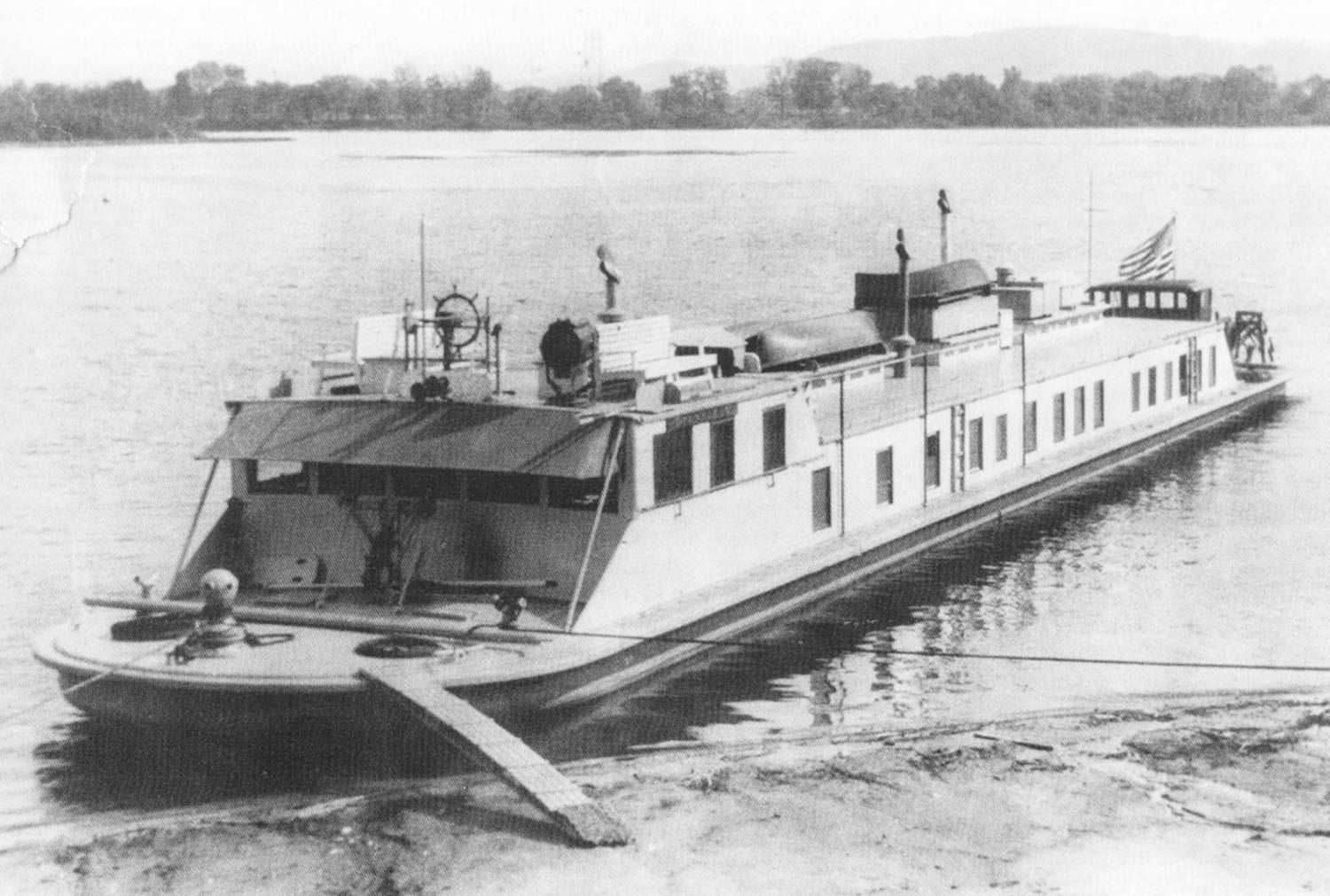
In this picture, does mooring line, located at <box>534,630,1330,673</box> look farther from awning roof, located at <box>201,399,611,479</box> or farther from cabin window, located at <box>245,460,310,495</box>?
cabin window, located at <box>245,460,310,495</box>

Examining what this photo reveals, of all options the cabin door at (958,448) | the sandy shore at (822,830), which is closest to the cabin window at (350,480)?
the sandy shore at (822,830)

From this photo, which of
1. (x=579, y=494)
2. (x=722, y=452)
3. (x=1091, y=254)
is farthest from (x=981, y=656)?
(x=1091, y=254)

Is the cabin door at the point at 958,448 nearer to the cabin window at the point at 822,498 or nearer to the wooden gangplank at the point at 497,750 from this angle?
the cabin window at the point at 822,498

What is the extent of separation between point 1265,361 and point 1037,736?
144 feet

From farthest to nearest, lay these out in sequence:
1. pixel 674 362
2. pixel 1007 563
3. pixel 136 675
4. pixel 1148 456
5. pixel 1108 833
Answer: pixel 1148 456 < pixel 1007 563 < pixel 674 362 < pixel 136 675 < pixel 1108 833

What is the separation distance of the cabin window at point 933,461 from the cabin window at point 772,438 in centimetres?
668

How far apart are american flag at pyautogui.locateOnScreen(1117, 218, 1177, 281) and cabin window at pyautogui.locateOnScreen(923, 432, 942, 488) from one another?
67.6ft

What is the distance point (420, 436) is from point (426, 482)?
850 mm

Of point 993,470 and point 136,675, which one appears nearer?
point 136,675

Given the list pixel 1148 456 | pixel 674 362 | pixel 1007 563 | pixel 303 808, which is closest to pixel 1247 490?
pixel 1148 456

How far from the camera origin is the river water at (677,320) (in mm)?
23891

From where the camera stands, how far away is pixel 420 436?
78.3 feet

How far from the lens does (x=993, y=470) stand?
118ft

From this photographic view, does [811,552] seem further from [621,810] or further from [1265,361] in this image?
[1265,361]
